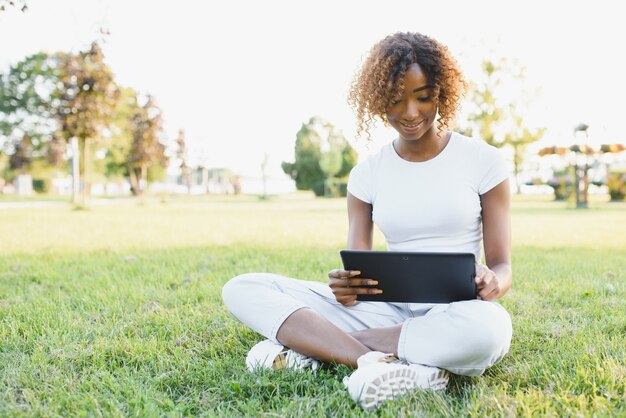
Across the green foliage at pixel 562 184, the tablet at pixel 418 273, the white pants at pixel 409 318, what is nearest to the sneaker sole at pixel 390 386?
the white pants at pixel 409 318

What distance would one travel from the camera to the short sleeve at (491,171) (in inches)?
100

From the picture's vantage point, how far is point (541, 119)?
29.5 meters

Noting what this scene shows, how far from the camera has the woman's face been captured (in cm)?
253

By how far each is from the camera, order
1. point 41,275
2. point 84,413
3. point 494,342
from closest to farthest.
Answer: point 84,413 → point 494,342 → point 41,275

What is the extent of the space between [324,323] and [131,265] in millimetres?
3584

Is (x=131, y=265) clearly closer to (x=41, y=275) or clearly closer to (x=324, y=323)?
(x=41, y=275)

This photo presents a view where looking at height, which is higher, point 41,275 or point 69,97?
point 69,97

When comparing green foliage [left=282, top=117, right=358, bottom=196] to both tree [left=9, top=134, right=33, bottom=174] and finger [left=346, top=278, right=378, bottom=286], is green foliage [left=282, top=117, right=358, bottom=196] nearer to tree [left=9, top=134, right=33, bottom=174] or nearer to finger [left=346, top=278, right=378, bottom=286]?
tree [left=9, top=134, right=33, bottom=174]

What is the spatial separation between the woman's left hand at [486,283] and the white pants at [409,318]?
48mm

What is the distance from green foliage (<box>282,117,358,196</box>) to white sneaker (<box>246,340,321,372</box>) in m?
44.8

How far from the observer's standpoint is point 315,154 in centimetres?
5047

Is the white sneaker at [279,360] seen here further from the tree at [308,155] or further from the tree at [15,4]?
the tree at [308,155]

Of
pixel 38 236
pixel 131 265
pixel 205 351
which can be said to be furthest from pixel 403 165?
pixel 38 236

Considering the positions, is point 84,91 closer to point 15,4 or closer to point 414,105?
point 15,4
